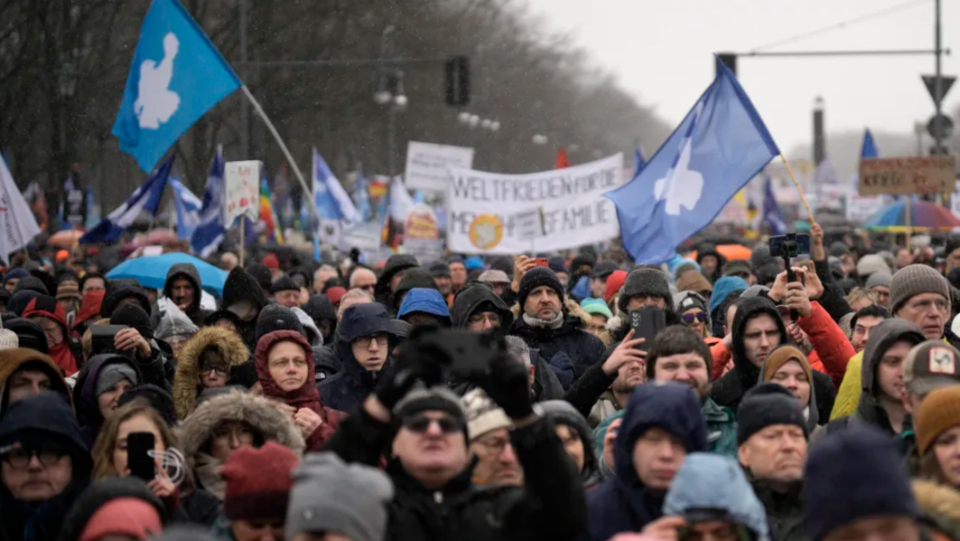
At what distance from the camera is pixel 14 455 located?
5.39 m

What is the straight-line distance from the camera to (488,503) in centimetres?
452

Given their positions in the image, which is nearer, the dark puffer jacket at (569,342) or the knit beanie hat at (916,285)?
the knit beanie hat at (916,285)

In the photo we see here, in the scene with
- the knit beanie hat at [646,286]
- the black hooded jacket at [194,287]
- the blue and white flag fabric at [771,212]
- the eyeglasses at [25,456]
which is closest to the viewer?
the eyeglasses at [25,456]

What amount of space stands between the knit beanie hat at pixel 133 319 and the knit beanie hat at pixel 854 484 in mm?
5373

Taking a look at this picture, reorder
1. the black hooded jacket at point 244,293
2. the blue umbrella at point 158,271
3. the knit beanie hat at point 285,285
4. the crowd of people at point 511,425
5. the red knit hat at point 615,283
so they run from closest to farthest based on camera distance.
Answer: the crowd of people at point 511,425, the black hooded jacket at point 244,293, the red knit hat at point 615,283, the knit beanie hat at point 285,285, the blue umbrella at point 158,271

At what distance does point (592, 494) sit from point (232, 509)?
3.65 feet

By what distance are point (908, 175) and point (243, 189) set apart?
7.02m

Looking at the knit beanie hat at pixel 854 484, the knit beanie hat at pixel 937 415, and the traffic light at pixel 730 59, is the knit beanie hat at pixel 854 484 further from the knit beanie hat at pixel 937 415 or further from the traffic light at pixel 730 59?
the traffic light at pixel 730 59

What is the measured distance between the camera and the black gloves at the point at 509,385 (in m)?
4.19

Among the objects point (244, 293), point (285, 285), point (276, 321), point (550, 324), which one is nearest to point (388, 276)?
point (285, 285)

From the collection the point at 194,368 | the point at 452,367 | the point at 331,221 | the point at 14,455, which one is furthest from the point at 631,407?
the point at 331,221

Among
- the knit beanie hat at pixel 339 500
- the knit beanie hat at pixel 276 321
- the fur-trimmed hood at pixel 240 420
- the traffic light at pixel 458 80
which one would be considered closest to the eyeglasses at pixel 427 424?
the knit beanie hat at pixel 339 500

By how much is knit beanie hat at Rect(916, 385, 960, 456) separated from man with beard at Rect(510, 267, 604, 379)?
3.43 meters

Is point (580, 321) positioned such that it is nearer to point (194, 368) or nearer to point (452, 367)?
point (194, 368)
